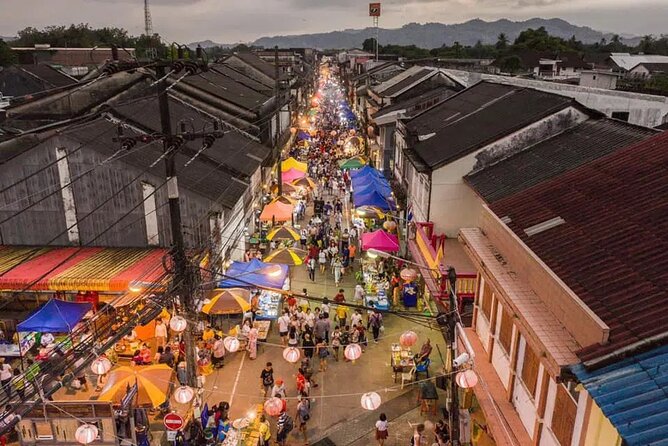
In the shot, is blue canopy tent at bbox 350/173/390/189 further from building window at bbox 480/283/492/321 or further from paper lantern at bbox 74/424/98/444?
paper lantern at bbox 74/424/98/444

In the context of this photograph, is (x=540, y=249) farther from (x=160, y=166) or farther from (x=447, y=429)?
(x=160, y=166)

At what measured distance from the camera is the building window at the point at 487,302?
1421 cm

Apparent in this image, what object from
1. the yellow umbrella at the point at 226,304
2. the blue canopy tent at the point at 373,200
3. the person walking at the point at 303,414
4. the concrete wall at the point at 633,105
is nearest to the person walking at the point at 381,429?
the person walking at the point at 303,414

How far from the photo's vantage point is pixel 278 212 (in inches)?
1134

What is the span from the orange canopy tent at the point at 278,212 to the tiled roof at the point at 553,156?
37.2ft

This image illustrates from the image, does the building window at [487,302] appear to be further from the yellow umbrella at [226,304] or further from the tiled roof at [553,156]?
the yellow umbrella at [226,304]

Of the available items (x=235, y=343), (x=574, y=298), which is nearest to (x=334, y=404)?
(x=235, y=343)

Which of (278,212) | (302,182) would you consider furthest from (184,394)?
(302,182)

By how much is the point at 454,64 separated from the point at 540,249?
7938 centimetres

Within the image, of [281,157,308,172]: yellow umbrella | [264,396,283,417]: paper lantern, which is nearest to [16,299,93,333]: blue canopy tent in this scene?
[264,396,283,417]: paper lantern

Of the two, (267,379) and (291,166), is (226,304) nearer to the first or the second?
(267,379)

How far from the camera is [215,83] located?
40.3 meters

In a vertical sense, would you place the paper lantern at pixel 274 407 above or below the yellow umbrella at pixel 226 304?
below

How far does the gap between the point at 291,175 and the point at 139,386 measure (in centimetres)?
2415
